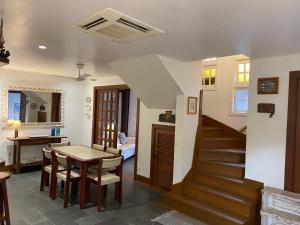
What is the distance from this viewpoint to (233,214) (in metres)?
3.15

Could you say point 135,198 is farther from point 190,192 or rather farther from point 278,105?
point 278,105

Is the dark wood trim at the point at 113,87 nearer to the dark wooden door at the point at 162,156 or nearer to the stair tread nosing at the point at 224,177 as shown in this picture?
the dark wooden door at the point at 162,156

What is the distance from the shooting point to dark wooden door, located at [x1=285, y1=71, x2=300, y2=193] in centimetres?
287

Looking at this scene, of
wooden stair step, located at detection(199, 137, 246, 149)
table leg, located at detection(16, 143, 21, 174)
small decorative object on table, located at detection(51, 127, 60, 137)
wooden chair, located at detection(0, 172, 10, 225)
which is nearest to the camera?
wooden chair, located at detection(0, 172, 10, 225)

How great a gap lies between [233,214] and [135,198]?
1.62m

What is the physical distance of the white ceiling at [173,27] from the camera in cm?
173

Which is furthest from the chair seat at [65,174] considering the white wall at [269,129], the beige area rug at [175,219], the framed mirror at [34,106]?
the white wall at [269,129]

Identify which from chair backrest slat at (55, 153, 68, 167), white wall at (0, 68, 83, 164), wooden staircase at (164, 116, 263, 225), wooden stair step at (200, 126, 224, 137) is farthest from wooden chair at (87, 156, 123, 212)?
white wall at (0, 68, 83, 164)

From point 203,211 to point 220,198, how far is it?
31 cm

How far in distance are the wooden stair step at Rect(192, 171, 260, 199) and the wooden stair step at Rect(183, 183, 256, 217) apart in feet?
0.21

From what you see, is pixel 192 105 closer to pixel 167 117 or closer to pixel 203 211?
pixel 167 117

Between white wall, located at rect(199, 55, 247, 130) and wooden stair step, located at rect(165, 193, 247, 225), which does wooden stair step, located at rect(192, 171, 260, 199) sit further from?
white wall, located at rect(199, 55, 247, 130)

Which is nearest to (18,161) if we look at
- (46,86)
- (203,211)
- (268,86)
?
(46,86)

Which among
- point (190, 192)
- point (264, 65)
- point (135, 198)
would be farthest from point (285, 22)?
point (135, 198)
